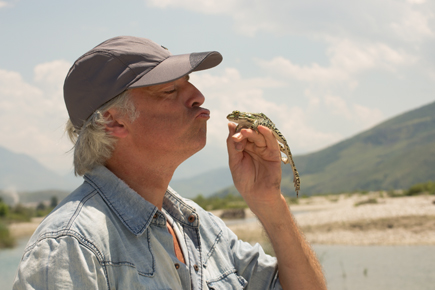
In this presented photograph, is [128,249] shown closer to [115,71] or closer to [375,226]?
[115,71]

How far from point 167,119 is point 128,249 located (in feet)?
2.55

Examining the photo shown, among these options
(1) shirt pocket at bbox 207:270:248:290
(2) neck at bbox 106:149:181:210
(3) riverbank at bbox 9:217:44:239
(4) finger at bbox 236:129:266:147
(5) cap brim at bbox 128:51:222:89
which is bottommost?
(3) riverbank at bbox 9:217:44:239

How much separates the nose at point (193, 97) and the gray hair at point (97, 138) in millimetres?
326

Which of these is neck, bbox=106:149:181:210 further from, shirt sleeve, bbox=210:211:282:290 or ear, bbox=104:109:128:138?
shirt sleeve, bbox=210:211:282:290

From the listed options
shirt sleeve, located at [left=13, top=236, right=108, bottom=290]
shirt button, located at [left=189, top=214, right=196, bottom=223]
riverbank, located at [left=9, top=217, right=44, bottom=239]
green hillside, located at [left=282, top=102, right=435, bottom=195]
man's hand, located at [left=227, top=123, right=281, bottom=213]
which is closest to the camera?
shirt sleeve, located at [left=13, top=236, right=108, bottom=290]

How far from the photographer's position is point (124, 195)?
2.27 m

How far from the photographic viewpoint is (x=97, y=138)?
7.91 feet

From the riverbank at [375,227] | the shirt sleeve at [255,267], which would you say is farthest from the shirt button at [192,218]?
the riverbank at [375,227]

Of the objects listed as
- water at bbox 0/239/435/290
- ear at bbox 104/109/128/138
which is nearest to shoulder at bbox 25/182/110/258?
ear at bbox 104/109/128/138

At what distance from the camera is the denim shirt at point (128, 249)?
179cm

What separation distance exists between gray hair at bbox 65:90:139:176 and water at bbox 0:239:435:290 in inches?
443

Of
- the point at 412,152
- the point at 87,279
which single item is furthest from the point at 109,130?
the point at 412,152

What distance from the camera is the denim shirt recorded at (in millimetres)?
1794

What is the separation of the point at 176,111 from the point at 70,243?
3.22 ft
